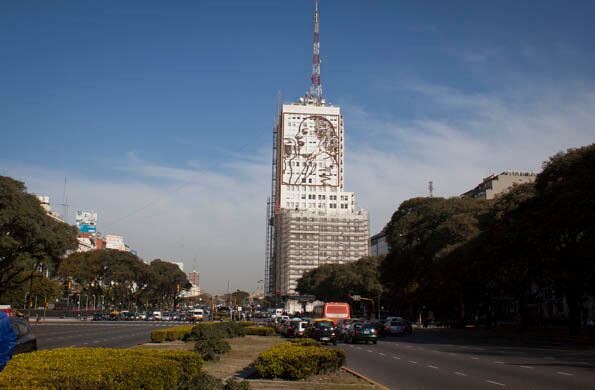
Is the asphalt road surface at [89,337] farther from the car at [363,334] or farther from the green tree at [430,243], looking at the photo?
the green tree at [430,243]

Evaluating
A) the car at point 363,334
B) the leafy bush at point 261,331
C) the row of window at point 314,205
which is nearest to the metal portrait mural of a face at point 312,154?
the row of window at point 314,205

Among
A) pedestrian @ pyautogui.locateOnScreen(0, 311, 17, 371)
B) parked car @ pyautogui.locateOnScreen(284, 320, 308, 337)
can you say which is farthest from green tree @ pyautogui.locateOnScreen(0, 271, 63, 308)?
pedestrian @ pyautogui.locateOnScreen(0, 311, 17, 371)

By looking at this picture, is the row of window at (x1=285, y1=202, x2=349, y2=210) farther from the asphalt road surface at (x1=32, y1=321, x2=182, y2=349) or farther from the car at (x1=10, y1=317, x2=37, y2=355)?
the car at (x1=10, y1=317, x2=37, y2=355)

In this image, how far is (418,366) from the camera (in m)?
21.6

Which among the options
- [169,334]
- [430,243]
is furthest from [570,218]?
[169,334]

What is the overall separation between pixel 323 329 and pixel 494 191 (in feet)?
Answer: 294

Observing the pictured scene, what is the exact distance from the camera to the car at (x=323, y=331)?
34.7 metres

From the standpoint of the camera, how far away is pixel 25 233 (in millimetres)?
47094

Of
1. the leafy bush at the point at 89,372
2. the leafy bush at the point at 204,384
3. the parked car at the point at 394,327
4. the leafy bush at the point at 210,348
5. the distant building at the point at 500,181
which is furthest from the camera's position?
the distant building at the point at 500,181

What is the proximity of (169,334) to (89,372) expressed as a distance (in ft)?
84.2

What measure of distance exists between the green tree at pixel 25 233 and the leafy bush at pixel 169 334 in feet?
61.3

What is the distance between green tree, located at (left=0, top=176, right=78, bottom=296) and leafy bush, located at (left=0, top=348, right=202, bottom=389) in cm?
3837

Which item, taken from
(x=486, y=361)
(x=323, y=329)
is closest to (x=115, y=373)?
(x=486, y=361)

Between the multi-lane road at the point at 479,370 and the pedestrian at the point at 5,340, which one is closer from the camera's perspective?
the pedestrian at the point at 5,340
